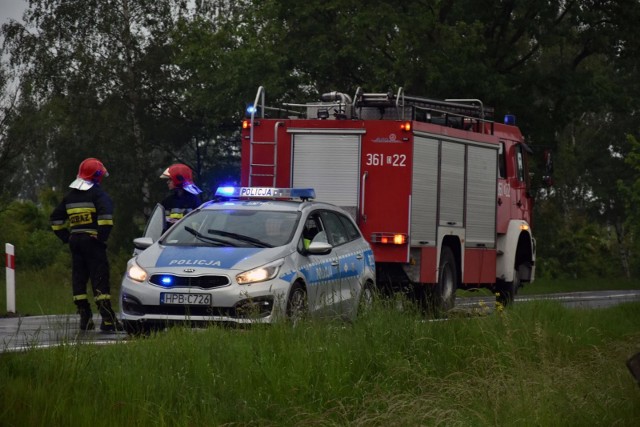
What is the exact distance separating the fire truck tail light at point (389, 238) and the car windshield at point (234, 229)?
405cm

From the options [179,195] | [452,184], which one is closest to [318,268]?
[179,195]

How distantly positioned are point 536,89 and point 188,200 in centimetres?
2404

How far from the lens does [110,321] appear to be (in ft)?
49.1

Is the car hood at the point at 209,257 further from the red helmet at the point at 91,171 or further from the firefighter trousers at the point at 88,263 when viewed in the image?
the red helmet at the point at 91,171

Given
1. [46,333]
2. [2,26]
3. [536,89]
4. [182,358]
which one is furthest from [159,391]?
[2,26]

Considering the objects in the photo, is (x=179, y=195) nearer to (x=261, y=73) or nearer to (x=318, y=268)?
(x=318, y=268)

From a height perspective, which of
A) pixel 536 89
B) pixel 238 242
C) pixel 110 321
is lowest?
pixel 110 321

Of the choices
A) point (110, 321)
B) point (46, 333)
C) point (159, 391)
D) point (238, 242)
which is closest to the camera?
point (159, 391)

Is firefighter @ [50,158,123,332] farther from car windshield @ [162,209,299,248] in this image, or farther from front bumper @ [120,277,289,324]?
front bumper @ [120,277,289,324]

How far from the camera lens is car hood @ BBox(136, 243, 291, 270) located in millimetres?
13141

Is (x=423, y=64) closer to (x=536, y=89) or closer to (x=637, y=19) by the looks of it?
(x=536, y=89)

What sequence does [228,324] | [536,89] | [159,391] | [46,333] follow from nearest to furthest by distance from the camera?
[159,391]
[46,333]
[228,324]
[536,89]

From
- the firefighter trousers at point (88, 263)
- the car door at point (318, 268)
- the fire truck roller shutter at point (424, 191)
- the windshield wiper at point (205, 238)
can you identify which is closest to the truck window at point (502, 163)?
the fire truck roller shutter at point (424, 191)

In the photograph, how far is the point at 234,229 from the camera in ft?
46.9
